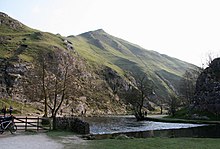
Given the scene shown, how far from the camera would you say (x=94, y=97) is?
186 metres

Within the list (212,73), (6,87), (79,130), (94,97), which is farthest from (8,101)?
(79,130)

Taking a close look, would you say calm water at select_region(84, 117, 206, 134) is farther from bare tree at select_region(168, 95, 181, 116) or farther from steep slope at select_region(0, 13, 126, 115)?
steep slope at select_region(0, 13, 126, 115)

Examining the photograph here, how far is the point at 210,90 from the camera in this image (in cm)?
10288

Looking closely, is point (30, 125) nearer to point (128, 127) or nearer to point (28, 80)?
point (128, 127)

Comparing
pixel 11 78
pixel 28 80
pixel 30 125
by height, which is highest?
pixel 11 78

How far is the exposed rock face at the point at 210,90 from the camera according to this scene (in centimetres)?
9612

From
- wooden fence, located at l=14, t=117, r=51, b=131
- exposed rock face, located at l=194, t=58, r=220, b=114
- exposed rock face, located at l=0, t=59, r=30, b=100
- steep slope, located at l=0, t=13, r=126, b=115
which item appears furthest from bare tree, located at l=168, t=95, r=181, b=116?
wooden fence, located at l=14, t=117, r=51, b=131

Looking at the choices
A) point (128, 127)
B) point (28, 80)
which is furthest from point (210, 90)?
point (28, 80)

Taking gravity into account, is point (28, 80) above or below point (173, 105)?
above

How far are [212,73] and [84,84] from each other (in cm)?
9705

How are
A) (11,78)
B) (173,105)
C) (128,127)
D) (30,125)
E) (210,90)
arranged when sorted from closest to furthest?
(30,125), (128,127), (210,90), (173,105), (11,78)

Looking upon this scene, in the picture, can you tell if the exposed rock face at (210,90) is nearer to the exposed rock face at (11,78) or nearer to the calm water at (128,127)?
the calm water at (128,127)

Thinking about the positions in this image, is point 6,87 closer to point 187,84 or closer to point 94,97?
point 94,97

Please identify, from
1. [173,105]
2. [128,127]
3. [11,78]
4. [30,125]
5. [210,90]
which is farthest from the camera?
[11,78]
